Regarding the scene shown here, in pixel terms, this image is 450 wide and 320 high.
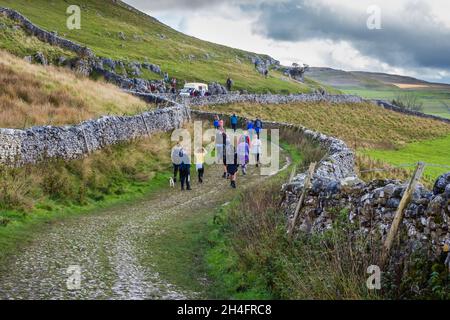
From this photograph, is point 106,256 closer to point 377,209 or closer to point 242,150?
point 377,209

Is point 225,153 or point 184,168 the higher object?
point 225,153

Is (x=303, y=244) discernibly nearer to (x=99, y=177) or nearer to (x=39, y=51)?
(x=99, y=177)

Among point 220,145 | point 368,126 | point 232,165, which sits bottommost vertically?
point 368,126

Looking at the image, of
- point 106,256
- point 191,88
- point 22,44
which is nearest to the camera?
point 106,256

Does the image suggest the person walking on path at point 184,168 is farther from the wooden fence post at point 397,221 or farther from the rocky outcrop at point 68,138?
the wooden fence post at point 397,221

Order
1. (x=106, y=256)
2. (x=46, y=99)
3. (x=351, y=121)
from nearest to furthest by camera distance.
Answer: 1. (x=106, y=256)
2. (x=46, y=99)
3. (x=351, y=121)

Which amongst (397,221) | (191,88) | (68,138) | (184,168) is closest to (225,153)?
(184,168)

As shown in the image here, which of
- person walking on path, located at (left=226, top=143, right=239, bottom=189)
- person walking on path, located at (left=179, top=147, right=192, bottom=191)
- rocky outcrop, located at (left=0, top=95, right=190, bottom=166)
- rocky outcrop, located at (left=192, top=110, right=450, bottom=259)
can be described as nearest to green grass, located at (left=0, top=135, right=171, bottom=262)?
rocky outcrop, located at (left=0, top=95, right=190, bottom=166)

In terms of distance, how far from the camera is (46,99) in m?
28.5

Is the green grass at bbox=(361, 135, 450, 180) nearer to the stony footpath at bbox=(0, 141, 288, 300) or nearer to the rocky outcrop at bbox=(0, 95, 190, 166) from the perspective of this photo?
the rocky outcrop at bbox=(0, 95, 190, 166)

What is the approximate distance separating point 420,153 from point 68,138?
4104 centimetres

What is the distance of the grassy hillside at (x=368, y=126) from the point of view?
53.2 meters

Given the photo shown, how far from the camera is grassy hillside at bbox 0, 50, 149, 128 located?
937 inches

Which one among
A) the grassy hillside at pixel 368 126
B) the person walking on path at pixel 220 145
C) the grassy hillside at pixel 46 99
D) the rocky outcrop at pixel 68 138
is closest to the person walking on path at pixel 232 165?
the person walking on path at pixel 220 145
